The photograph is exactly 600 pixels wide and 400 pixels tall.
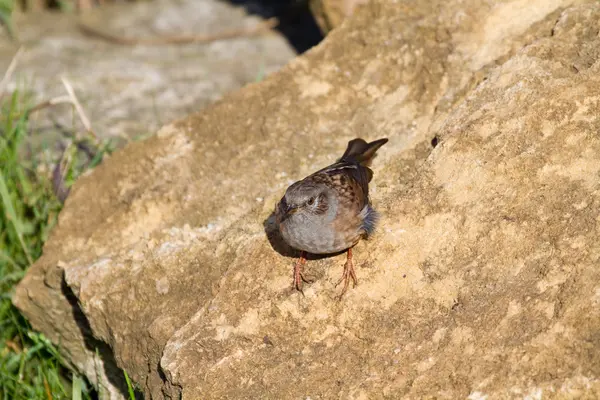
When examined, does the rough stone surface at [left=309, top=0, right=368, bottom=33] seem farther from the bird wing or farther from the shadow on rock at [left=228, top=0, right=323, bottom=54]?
the bird wing

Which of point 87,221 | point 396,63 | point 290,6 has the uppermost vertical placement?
point 87,221

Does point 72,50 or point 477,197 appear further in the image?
point 72,50

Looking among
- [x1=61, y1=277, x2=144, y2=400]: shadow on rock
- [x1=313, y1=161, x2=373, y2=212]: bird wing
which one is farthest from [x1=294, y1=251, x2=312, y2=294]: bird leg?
[x1=61, y1=277, x2=144, y2=400]: shadow on rock

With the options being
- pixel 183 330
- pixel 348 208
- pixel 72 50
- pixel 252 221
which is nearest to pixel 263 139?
A: pixel 252 221

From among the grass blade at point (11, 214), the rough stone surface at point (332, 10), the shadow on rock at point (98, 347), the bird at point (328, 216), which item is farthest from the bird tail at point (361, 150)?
the rough stone surface at point (332, 10)

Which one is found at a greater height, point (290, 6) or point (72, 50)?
point (72, 50)

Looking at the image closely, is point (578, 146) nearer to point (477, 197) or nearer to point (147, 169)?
point (477, 197)

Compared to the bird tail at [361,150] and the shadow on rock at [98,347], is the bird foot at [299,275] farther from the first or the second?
the shadow on rock at [98,347]

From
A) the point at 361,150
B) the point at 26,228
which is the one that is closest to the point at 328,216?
the point at 361,150
